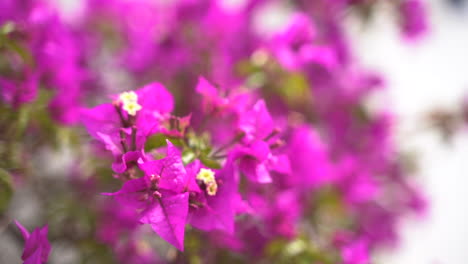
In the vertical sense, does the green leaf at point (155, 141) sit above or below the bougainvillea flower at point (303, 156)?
below

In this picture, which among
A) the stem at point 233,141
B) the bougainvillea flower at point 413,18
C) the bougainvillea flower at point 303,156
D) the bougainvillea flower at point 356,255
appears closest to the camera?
the stem at point 233,141

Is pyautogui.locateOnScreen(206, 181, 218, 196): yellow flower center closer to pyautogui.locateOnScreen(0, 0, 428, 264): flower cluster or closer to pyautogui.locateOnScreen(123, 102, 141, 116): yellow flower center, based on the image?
pyautogui.locateOnScreen(0, 0, 428, 264): flower cluster

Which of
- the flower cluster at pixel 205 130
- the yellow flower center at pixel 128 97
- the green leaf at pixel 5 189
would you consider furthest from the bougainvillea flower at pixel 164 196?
the green leaf at pixel 5 189

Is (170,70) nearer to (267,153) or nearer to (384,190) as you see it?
(267,153)

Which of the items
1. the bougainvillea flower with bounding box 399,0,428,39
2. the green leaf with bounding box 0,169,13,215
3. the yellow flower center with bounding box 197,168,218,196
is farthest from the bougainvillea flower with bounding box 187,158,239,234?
the bougainvillea flower with bounding box 399,0,428,39

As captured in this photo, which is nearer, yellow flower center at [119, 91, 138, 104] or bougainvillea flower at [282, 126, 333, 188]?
yellow flower center at [119, 91, 138, 104]

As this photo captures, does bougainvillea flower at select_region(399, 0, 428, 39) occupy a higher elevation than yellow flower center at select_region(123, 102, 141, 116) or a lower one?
higher

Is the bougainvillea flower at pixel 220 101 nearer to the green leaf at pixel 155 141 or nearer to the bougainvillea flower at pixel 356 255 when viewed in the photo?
the green leaf at pixel 155 141

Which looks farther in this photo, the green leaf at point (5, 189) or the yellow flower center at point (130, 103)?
the green leaf at point (5, 189)

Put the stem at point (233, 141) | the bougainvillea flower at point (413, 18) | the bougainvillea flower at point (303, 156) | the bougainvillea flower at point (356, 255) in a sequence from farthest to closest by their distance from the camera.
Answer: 1. the bougainvillea flower at point (413, 18)
2. the bougainvillea flower at point (303, 156)
3. the bougainvillea flower at point (356, 255)
4. the stem at point (233, 141)
